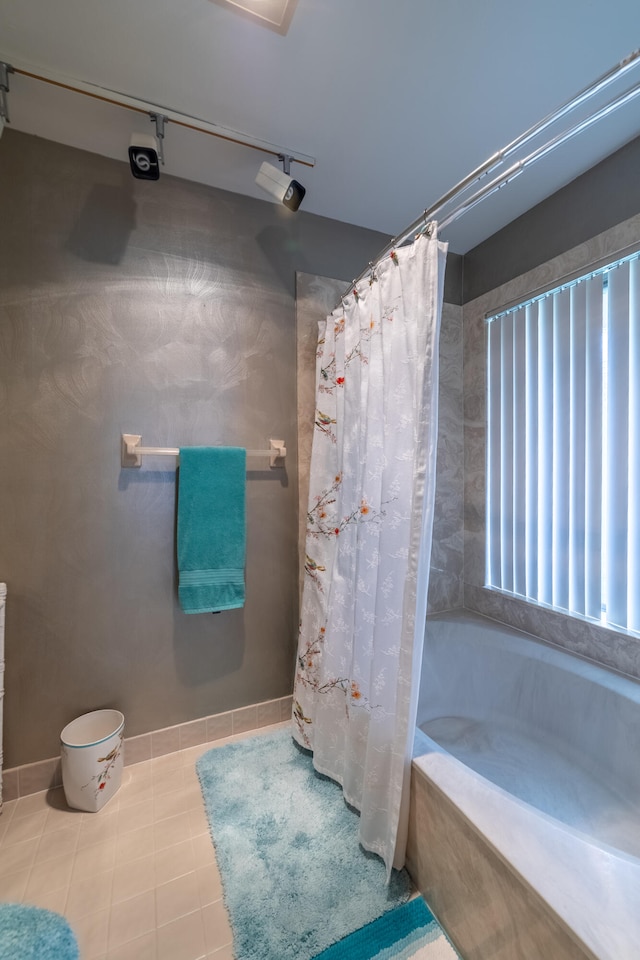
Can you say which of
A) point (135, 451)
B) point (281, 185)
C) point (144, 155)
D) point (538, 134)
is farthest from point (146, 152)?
point (538, 134)

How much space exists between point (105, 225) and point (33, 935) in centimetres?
221

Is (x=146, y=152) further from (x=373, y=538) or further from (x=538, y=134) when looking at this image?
(x=373, y=538)

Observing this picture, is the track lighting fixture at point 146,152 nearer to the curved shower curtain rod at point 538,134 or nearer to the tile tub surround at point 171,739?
the curved shower curtain rod at point 538,134

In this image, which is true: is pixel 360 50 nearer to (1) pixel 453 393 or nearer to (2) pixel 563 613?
(1) pixel 453 393

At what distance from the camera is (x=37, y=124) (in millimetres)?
1320

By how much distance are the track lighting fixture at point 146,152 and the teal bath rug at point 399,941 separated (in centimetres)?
233

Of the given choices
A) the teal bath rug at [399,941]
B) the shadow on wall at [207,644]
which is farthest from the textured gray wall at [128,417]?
the teal bath rug at [399,941]

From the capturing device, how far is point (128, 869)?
1119mm

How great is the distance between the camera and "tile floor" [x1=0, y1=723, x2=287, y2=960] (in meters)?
0.95

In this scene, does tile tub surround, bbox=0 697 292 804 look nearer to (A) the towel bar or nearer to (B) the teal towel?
(B) the teal towel

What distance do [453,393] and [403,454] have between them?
1204 millimetres

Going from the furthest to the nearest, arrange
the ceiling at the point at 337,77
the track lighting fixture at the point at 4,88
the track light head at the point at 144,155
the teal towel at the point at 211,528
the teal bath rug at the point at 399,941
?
1. the teal towel at the point at 211,528
2. the track light head at the point at 144,155
3. the track lighting fixture at the point at 4,88
4. the ceiling at the point at 337,77
5. the teal bath rug at the point at 399,941

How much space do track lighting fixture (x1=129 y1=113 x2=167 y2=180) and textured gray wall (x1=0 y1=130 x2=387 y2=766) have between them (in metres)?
0.23

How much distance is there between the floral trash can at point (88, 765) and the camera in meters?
1.29
